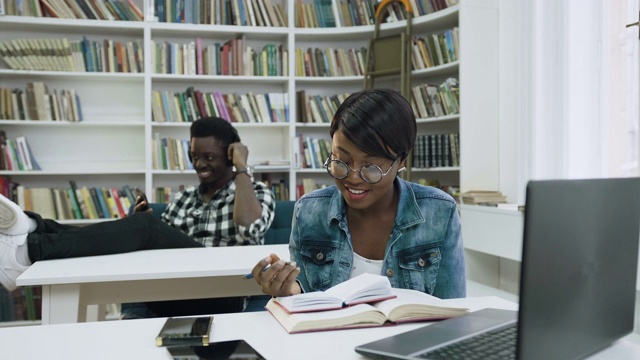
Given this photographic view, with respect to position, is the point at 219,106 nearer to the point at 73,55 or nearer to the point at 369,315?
the point at 73,55

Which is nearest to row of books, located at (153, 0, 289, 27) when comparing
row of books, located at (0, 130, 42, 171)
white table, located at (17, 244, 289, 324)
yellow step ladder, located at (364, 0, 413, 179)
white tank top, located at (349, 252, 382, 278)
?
yellow step ladder, located at (364, 0, 413, 179)

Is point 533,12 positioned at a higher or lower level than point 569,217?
higher

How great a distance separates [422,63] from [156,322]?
148 inches

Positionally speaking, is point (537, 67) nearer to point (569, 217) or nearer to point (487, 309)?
point (487, 309)

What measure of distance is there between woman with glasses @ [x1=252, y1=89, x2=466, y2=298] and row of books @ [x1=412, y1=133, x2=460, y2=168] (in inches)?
113

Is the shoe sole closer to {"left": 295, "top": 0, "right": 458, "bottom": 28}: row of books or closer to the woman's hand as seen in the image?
the woman's hand

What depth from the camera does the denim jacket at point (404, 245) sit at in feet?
4.85

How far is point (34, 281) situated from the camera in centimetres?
172

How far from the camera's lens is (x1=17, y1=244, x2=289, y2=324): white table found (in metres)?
1.81

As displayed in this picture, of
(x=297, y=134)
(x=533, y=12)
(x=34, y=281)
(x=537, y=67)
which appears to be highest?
(x=533, y=12)

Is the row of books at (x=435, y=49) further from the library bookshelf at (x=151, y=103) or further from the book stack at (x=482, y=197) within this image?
the book stack at (x=482, y=197)

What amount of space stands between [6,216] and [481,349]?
157cm

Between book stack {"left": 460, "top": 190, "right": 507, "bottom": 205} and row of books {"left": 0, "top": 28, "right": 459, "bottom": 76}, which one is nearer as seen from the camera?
book stack {"left": 460, "top": 190, "right": 507, "bottom": 205}

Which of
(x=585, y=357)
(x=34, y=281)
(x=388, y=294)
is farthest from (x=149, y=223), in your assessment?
(x=585, y=357)
